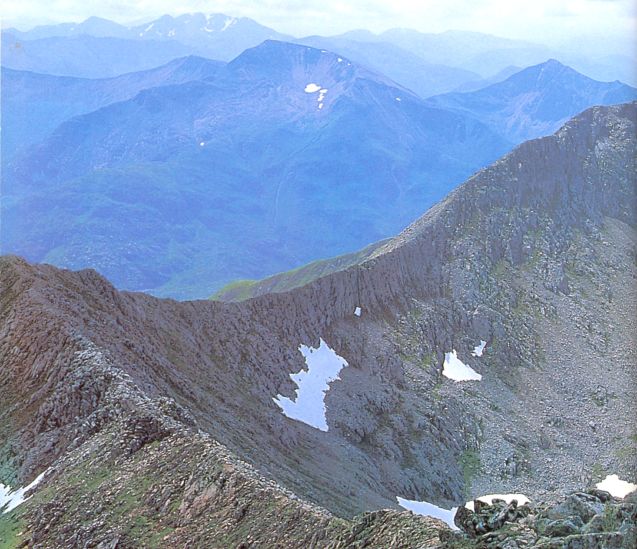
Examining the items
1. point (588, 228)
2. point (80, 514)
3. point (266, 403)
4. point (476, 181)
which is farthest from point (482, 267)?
point (80, 514)

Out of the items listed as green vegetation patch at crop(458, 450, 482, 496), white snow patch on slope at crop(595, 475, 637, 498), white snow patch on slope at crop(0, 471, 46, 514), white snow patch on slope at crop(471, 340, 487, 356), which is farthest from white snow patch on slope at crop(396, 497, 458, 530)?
white snow patch on slope at crop(0, 471, 46, 514)

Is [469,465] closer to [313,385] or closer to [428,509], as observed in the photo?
[428,509]

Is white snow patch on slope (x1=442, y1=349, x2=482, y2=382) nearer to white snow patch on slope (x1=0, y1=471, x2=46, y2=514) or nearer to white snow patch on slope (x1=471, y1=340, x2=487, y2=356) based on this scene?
white snow patch on slope (x1=471, y1=340, x2=487, y2=356)

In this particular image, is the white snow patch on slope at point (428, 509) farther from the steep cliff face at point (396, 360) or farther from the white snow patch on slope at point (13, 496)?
the white snow patch on slope at point (13, 496)

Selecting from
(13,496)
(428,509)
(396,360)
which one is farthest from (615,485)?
(13,496)

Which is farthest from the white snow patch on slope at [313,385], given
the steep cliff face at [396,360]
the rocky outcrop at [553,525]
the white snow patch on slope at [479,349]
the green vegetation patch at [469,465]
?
the rocky outcrop at [553,525]
